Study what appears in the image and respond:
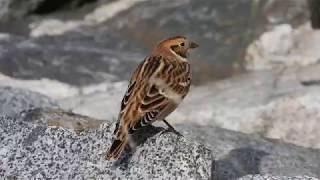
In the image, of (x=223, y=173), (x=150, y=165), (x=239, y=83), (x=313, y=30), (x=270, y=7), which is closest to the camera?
(x=150, y=165)

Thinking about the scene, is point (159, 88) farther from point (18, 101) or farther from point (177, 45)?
point (18, 101)

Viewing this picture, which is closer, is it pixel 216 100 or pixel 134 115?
pixel 134 115

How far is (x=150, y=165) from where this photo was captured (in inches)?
211

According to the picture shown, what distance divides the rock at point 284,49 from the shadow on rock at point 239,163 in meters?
3.86

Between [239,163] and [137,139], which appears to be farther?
[239,163]

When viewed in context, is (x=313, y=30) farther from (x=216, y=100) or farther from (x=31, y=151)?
(x=31, y=151)

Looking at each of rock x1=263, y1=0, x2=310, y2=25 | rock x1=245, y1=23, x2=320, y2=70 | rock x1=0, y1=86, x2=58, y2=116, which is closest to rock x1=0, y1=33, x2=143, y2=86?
rock x1=245, y1=23, x2=320, y2=70

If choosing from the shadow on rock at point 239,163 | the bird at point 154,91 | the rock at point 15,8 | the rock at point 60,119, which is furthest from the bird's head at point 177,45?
the rock at point 15,8

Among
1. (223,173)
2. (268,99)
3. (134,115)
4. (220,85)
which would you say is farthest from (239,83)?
(134,115)

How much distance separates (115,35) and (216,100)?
125 inches

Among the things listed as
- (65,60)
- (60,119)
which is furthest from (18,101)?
(65,60)

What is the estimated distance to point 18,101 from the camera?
26.5 feet

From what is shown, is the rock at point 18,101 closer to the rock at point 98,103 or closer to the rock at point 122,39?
the rock at point 98,103

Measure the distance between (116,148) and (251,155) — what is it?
7.11 ft
